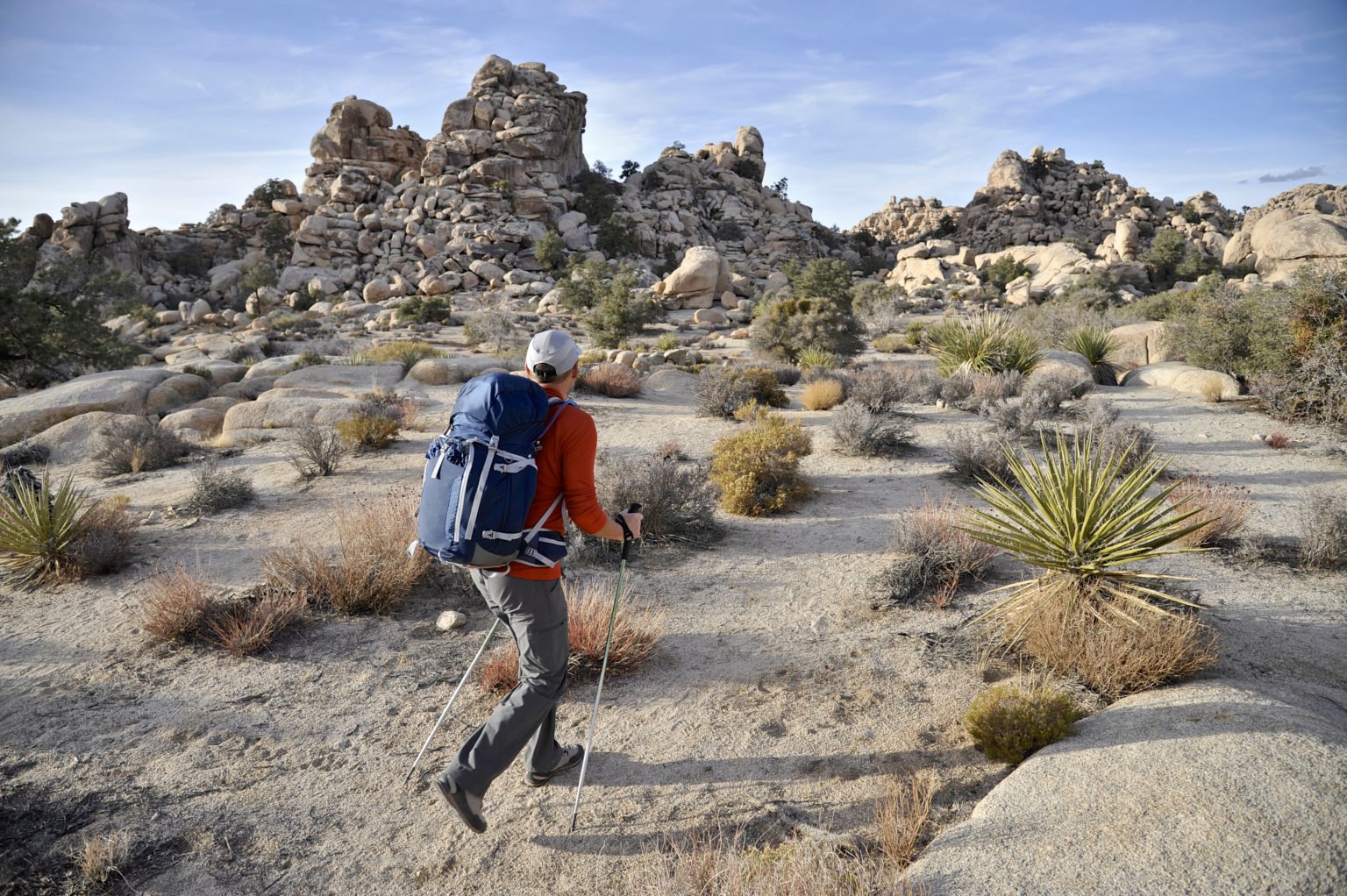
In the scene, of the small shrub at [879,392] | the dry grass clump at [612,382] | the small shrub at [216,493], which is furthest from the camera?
the dry grass clump at [612,382]

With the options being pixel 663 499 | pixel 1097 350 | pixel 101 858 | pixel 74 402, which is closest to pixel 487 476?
pixel 101 858

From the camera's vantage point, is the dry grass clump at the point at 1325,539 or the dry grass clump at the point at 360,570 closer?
the dry grass clump at the point at 360,570

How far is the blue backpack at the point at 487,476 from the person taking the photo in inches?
116

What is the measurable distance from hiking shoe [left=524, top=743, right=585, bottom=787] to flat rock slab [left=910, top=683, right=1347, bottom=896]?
1866 millimetres

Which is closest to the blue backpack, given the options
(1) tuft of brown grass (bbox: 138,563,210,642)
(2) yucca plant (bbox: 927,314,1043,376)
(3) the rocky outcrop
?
(1) tuft of brown grass (bbox: 138,563,210,642)

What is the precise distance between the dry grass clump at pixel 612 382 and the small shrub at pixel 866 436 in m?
6.06

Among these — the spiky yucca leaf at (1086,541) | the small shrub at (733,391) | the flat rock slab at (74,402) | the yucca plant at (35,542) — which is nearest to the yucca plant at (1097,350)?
the small shrub at (733,391)

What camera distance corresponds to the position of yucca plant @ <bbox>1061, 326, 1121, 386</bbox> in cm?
1606

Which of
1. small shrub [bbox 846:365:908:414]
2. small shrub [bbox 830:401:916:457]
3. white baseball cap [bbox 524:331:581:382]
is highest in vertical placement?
white baseball cap [bbox 524:331:581:382]

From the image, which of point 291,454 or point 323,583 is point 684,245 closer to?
point 291,454

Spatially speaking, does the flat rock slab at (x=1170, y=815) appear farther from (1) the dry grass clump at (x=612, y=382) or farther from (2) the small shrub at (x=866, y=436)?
(1) the dry grass clump at (x=612, y=382)

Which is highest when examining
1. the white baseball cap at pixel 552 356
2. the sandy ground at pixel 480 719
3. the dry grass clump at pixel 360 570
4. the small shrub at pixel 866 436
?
the white baseball cap at pixel 552 356

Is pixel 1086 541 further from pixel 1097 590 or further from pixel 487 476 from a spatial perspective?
pixel 487 476

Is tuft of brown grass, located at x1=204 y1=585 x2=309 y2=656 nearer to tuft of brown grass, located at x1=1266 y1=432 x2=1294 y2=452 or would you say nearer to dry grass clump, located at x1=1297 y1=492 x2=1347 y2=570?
dry grass clump, located at x1=1297 y1=492 x2=1347 y2=570
